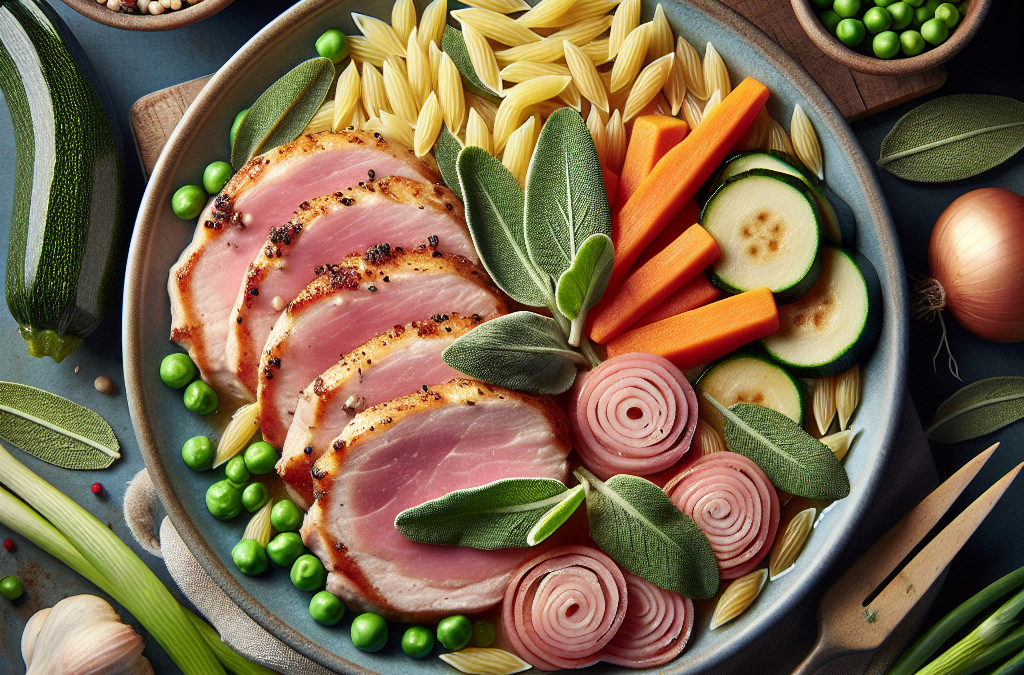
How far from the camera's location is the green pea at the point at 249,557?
255 centimetres

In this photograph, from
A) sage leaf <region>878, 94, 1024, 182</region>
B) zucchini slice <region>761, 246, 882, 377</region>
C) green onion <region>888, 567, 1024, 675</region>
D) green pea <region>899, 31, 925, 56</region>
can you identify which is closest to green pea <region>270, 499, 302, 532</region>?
zucchini slice <region>761, 246, 882, 377</region>

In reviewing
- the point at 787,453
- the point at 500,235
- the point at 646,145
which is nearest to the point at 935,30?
the point at 646,145

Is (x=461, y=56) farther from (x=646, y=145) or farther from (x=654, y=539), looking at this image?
(x=654, y=539)

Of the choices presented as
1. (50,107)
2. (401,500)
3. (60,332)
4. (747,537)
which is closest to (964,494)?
(747,537)

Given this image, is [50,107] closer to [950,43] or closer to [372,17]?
[372,17]

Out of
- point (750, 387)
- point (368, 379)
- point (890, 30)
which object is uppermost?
point (890, 30)

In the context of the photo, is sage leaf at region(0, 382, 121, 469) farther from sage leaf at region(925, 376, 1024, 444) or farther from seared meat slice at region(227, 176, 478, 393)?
sage leaf at region(925, 376, 1024, 444)

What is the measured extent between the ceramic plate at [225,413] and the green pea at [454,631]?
0.11 m

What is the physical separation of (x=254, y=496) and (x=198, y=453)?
0.25 metres

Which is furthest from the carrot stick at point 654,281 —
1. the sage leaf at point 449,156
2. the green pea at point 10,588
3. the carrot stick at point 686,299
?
the green pea at point 10,588

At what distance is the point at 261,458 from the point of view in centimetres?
259

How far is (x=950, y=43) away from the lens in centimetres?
272

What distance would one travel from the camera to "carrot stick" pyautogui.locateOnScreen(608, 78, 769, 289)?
8.35 feet

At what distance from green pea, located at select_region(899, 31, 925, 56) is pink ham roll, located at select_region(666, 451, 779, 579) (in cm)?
167
